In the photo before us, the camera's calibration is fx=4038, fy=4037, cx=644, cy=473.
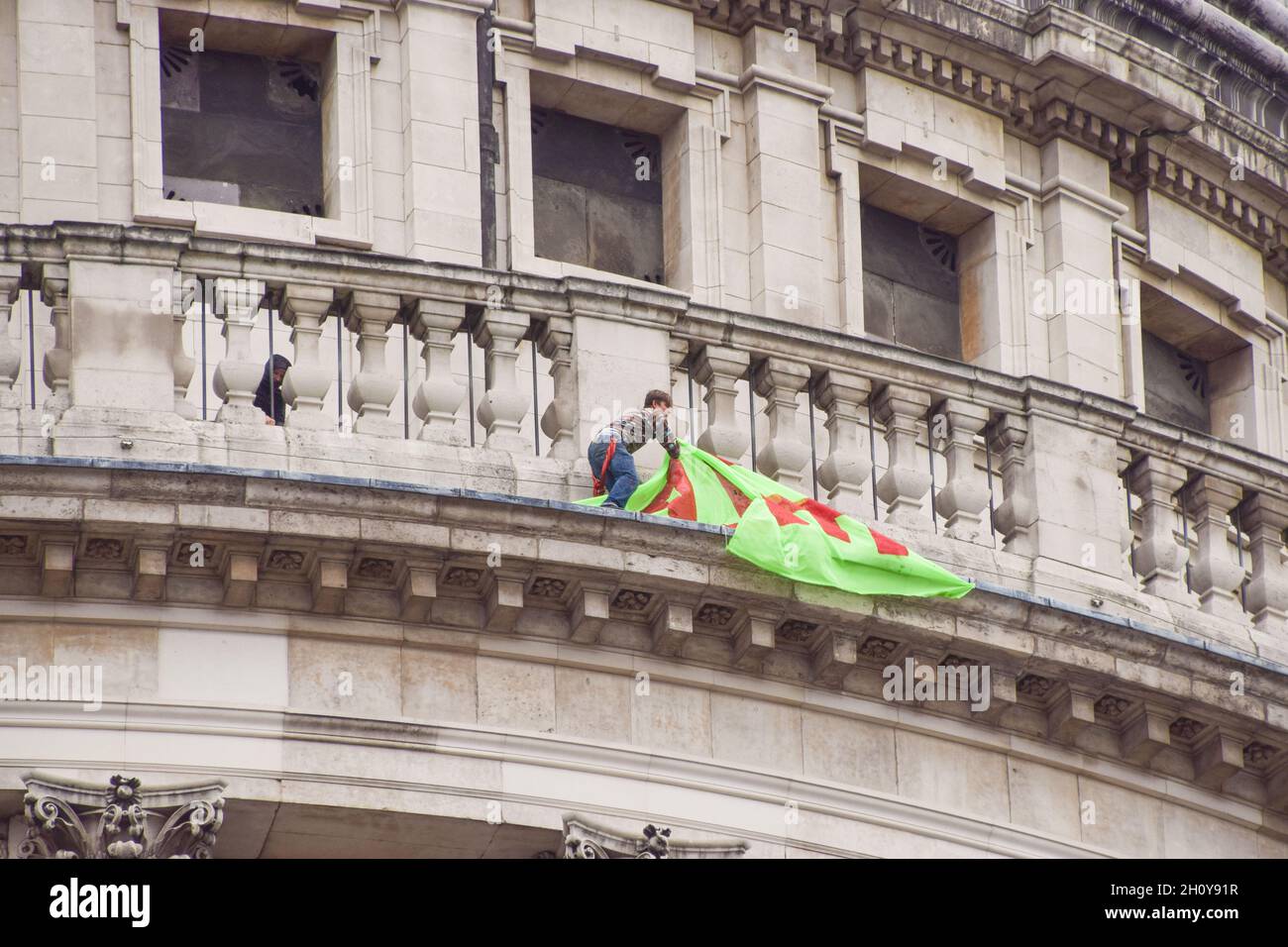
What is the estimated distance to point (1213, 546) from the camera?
97.0 ft

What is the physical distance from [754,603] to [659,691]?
0.86m

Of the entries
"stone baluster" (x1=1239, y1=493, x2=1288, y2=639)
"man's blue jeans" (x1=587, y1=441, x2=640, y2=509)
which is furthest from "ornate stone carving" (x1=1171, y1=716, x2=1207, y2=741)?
"man's blue jeans" (x1=587, y1=441, x2=640, y2=509)

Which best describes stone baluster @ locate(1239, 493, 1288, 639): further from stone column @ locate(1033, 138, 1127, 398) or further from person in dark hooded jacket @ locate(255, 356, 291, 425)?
person in dark hooded jacket @ locate(255, 356, 291, 425)

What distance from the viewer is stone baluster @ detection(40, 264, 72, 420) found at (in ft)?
84.5

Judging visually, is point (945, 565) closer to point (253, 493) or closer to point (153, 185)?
point (253, 493)

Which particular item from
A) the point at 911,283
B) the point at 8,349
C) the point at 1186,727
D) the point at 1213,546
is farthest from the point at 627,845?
the point at 911,283

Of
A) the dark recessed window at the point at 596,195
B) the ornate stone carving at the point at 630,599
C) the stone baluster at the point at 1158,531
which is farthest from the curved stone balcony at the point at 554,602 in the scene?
the dark recessed window at the point at 596,195

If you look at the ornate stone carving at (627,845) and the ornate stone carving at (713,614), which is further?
the ornate stone carving at (713,614)

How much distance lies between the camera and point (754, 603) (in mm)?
26156

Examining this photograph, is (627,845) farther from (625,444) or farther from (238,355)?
(238,355)

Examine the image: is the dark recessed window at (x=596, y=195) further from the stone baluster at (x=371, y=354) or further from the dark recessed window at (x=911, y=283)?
the stone baluster at (x=371, y=354)

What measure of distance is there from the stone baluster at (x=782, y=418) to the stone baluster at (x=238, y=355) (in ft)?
11.7

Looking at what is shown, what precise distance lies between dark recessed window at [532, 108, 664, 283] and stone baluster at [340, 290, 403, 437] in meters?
7.17

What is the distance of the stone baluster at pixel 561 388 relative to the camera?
2691cm
